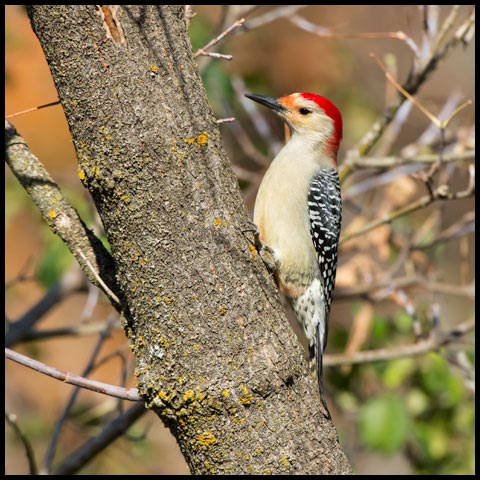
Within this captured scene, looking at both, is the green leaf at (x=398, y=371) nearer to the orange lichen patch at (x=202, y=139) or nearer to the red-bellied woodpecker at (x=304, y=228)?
the red-bellied woodpecker at (x=304, y=228)

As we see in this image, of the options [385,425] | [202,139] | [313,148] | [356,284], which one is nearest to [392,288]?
[356,284]

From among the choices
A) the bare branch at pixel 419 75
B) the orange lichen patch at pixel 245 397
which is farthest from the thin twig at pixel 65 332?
the orange lichen patch at pixel 245 397

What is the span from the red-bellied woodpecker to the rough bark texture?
148 centimetres

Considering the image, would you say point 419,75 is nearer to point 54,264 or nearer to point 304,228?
point 304,228

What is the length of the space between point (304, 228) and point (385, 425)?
56.0 inches

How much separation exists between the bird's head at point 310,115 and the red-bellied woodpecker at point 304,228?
0.30 ft

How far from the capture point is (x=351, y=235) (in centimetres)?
448

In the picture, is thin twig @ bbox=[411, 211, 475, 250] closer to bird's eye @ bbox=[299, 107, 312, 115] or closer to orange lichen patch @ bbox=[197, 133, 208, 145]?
bird's eye @ bbox=[299, 107, 312, 115]

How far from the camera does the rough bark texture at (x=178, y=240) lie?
2492 mm

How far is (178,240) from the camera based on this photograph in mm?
2529

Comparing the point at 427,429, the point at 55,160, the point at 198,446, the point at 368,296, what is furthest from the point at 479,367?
the point at 55,160

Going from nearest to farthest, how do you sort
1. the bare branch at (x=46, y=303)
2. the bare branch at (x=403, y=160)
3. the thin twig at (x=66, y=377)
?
the thin twig at (x=66, y=377), the bare branch at (x=403, y=160), the bare branch at (x=46, y=303)

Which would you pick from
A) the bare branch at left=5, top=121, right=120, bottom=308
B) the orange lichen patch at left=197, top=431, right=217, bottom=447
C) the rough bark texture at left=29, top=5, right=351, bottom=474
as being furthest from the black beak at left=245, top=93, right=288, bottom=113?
the orange lichen patch at left=197, top=431, right=217, bottom=447

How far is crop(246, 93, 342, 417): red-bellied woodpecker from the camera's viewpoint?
4211mm
